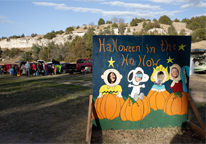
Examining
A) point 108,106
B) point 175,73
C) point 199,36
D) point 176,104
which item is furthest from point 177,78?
point 199,36

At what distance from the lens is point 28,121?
541 centimetres

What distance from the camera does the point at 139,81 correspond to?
4.59 m

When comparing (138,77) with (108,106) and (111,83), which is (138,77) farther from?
(108,106)

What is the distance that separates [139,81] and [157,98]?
0.67 metres

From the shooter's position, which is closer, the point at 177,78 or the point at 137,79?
the point at 137,79

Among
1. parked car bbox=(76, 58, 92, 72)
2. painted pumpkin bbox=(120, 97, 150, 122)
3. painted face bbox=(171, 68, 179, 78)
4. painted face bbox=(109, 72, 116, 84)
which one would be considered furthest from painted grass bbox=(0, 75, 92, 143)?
parked car bbox=(76, 58, 92, 72)

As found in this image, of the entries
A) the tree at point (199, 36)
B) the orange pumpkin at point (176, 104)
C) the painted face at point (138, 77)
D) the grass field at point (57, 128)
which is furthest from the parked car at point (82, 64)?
the tree at point (199, 36)

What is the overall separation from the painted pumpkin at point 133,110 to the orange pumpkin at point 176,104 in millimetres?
652

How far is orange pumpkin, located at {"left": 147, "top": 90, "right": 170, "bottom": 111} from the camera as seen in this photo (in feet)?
15.3

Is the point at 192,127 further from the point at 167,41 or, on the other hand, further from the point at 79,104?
the point at 79,104

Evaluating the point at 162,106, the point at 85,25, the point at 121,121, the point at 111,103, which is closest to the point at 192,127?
the point at 162,106

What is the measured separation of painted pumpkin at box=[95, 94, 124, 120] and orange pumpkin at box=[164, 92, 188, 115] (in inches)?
48.1

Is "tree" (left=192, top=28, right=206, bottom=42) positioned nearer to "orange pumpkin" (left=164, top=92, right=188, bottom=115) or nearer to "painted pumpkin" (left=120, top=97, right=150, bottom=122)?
"orange pumpkin" (left=164, top=92, right=188, bottom=115)

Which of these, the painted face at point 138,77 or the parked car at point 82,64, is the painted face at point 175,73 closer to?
the painted face at point 138,77
